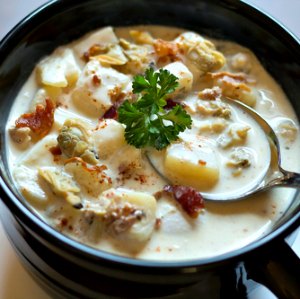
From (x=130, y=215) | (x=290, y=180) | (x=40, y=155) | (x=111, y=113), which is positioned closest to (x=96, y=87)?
(x=111, y=113)

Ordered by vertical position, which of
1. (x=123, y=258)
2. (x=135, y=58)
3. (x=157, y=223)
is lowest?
(x=157, y=223)

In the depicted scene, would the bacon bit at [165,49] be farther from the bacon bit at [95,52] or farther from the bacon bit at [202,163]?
the bacon bit at [202,163]

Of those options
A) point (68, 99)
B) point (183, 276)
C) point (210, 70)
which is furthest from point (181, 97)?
point (183, 276)

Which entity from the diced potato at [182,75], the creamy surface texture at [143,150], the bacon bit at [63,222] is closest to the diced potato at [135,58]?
the creamy surface texture at [143,150]

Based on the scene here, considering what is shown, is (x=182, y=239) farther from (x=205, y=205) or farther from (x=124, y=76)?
(x=124, y=76)

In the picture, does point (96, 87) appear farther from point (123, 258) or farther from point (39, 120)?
point (123, 258)
